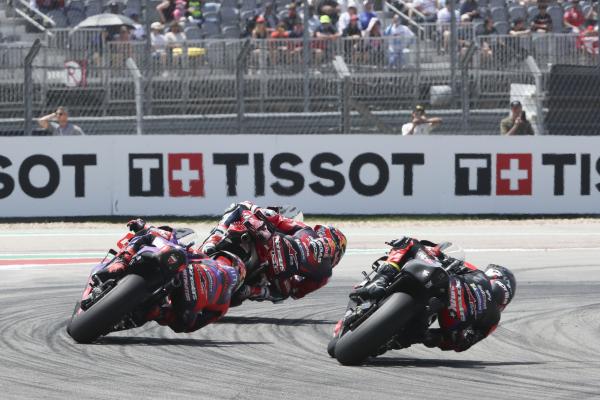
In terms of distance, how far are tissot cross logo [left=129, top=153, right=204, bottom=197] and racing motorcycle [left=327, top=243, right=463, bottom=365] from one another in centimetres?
1078

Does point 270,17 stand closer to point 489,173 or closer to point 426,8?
point 426,8

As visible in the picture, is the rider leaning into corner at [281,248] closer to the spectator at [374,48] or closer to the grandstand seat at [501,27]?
the spectator at [374,48]

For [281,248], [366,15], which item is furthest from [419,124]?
[281,248]

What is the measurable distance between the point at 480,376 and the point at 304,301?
3668mm

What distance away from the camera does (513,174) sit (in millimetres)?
18375

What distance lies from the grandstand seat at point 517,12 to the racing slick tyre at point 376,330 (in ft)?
52.8

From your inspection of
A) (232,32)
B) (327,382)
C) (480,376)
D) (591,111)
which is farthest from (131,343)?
(232,32)

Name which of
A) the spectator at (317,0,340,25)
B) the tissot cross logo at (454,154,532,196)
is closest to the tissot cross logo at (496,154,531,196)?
the tissot cross logo at (454,154,532,196)

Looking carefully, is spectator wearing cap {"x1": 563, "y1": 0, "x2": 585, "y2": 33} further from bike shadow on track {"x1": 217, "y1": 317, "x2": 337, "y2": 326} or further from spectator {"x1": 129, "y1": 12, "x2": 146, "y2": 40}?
bike shadow on track {"x1": 217, "y1": 317, "x2": 337, "y2": 326}

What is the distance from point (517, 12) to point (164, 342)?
15727 mm

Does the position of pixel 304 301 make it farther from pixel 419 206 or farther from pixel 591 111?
pixel 591 111

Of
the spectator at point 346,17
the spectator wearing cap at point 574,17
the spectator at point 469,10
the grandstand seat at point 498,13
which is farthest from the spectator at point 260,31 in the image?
the spectator wearing cap at point 574,17

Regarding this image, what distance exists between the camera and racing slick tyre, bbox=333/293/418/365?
23.2 ft

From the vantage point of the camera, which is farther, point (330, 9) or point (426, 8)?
point (426, 8)
